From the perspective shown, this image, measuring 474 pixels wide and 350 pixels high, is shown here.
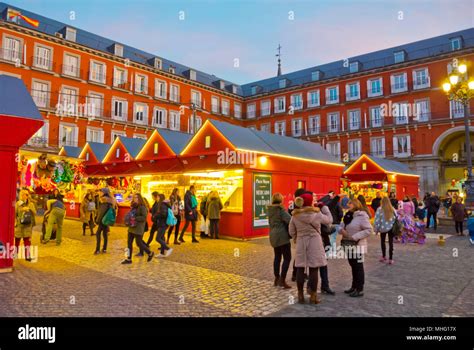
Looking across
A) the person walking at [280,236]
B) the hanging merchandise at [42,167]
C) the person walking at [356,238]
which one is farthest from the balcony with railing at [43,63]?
the person walking at [356,238]

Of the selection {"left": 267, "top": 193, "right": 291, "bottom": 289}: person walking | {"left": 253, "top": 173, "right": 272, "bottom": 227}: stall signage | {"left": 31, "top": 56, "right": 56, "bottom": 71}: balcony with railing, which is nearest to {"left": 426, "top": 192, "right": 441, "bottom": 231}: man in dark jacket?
{"left": 253, "top": 173, "right": 272, "bottom": 227}: stall signage

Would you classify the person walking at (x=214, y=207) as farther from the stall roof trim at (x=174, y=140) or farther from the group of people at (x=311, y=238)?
the group of people at (x=311, y=238)

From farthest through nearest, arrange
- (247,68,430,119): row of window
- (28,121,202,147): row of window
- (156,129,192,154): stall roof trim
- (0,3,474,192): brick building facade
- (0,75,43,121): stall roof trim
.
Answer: (247,68,430,119): row of window, (0,3,474,192): brick building facade, (28,121,202,147): row of window, (156,129,192,154): stall roof trim, (0,75,43,121): stall roof trim

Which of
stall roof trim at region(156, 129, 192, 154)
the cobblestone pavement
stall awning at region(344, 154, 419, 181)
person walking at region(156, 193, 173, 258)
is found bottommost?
the cobblestone pavement

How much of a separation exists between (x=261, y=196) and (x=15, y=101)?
8.97 m

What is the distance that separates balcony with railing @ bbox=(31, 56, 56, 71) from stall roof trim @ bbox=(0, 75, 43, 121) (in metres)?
28.0

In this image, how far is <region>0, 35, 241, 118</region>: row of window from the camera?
98.1 ft

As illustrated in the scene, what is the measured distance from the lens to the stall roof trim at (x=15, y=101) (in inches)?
295

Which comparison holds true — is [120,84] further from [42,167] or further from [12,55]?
[42,167]

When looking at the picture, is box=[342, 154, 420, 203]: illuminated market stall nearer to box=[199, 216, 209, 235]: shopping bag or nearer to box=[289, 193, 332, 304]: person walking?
box=[199, 216, 209, 235]: shopping bag

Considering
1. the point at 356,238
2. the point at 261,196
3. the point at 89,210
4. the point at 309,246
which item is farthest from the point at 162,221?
the point at 356,238

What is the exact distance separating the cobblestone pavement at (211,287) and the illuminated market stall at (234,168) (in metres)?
3.52
